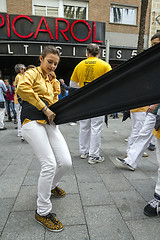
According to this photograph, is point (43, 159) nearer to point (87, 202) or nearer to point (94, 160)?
point (87, 202)

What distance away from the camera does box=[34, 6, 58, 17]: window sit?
11969mm

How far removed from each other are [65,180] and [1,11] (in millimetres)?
12693

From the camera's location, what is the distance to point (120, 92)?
63.1 inches

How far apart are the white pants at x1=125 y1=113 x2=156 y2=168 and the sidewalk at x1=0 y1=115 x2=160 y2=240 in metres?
0.24

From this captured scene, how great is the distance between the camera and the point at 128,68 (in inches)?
59.9

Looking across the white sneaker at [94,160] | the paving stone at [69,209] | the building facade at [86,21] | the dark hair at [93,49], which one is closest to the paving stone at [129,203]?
the paving stone at [69,209]

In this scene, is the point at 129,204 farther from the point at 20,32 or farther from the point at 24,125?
the point at 20,32

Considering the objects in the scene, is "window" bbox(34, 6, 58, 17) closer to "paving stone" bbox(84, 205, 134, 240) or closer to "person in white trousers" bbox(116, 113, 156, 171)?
"person in white trousers" bbox(116, 113, 156, 171)

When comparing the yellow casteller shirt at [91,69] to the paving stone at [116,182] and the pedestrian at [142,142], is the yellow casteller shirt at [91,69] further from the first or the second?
the paving stone at [116,182]

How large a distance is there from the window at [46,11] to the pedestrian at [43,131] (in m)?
12.2

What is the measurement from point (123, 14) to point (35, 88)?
14.0 m

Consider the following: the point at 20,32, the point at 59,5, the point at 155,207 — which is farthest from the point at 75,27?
the point at 155,207

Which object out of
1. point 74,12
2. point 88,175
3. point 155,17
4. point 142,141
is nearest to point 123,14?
point 155,17

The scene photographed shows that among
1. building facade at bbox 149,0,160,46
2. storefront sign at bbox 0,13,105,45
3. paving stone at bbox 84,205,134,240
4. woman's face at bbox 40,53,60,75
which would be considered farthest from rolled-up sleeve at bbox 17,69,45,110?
building facade at bbox 149,0,160,46
